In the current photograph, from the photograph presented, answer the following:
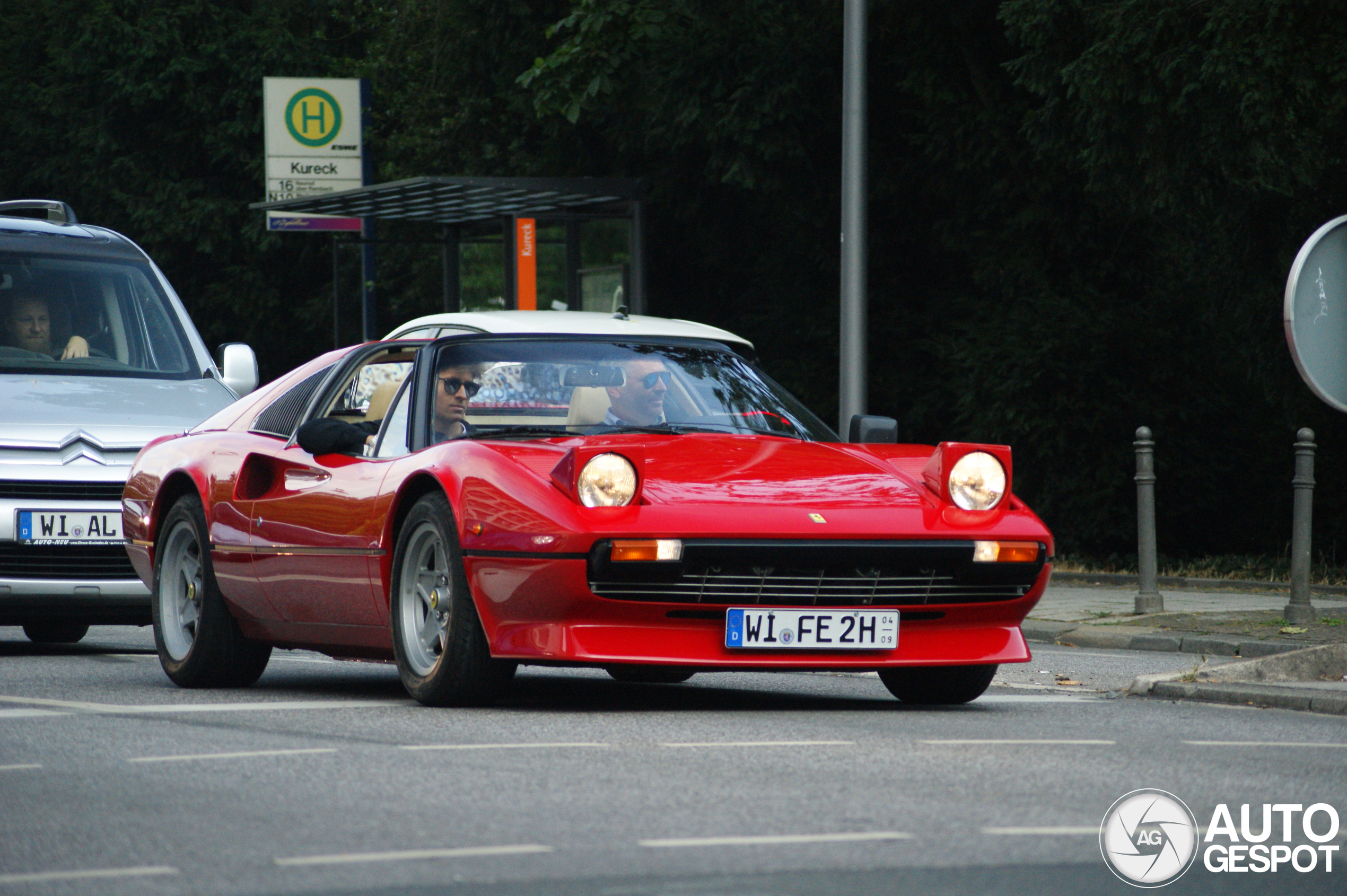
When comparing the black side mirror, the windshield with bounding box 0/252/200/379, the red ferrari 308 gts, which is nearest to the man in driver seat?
the windshield with bounding box 0/252/200/379

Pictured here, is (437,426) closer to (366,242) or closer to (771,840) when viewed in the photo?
(771,840)

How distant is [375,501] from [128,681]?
1.89 m

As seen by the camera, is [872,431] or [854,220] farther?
[854,220]

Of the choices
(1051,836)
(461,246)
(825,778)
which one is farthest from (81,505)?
(461,246)

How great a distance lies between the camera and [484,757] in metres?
6.13

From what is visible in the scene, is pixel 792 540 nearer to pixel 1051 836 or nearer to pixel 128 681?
pixel 1051 836

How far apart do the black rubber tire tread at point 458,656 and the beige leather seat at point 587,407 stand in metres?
0.69

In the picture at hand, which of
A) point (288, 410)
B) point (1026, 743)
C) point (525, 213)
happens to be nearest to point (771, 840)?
point (1026, 743)

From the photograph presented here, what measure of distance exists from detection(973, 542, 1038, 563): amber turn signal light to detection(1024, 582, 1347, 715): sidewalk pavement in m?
1.35

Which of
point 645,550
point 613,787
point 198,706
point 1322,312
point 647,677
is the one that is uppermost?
point 1322,312

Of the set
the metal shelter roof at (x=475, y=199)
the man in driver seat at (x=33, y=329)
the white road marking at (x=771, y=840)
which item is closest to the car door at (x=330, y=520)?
the white road marking at (x=771, y=840)

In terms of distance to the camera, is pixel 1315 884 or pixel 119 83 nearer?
pixel 1315 884

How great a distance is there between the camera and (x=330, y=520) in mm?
8102

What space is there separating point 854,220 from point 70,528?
8182mm
